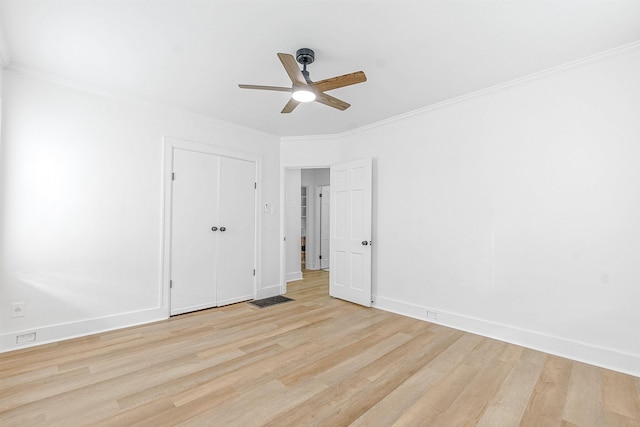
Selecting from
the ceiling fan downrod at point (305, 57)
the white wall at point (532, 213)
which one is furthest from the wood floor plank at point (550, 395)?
the ceiling fan downrod at point (305, 57)

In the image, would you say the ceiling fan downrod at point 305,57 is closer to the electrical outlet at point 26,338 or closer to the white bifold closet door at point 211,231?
the white bifold closet door at point 211,231

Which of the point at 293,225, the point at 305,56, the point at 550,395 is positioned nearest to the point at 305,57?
the point at 305,56

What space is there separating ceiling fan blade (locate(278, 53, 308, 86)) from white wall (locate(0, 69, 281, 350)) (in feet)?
7.38

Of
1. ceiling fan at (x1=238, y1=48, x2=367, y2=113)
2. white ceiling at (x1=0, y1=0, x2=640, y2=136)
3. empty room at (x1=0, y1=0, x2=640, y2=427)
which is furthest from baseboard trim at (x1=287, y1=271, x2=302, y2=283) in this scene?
ceiling fan at (x1=238, y1=48, x2=367, y2=113)

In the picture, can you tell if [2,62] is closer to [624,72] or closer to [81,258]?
[81,258]

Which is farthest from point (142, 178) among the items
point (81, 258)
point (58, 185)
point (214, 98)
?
point (214, 98)

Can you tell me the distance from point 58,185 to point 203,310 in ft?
7.24

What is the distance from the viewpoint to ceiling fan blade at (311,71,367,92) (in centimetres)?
237

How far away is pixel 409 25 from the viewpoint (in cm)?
220

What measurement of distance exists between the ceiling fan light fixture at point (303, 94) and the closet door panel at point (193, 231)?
2.08 meters

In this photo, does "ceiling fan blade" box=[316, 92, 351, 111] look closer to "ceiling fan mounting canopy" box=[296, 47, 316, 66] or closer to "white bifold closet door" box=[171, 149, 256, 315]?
"ceiling fan mounting canopy" box=[296, 47, 316, 66]

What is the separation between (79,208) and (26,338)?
1.32 m

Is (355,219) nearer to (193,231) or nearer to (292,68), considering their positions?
(193,231)

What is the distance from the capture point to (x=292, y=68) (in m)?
2.23
